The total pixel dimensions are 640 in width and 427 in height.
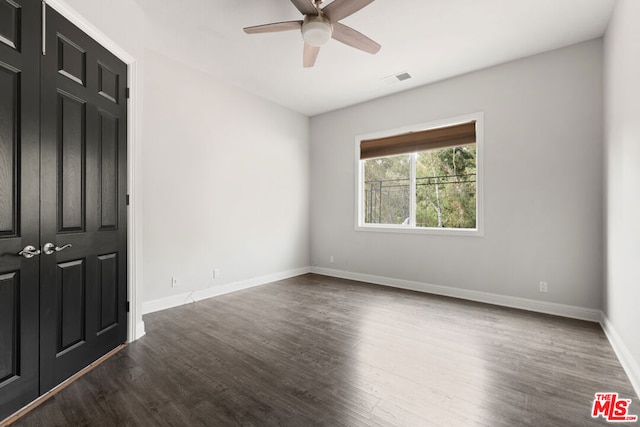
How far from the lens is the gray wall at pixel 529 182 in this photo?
3.31 m

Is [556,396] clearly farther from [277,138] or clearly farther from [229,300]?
[277,138]

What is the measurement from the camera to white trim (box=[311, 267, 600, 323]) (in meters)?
3.35

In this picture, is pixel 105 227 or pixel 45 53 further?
pixel 105 227

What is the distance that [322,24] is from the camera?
2502 mm

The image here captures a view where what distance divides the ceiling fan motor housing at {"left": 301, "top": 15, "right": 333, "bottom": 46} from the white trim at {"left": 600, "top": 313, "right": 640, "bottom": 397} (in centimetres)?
335

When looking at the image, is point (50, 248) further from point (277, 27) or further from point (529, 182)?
point (529, 182)

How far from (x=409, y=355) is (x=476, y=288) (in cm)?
206

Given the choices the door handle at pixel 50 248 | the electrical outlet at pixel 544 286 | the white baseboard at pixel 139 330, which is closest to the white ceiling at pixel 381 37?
the door handle at pixel 50 248

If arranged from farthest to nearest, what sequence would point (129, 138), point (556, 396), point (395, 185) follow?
point (395, 185), point (129, 138), point (556, 396)

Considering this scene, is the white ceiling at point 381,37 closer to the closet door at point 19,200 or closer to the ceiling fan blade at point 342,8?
the ceiling fan blade at point 342,8

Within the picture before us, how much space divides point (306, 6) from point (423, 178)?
308 centimetres

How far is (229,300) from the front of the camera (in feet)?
13.2

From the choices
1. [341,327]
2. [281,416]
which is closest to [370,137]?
[341,327]

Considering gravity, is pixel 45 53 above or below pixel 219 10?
below
